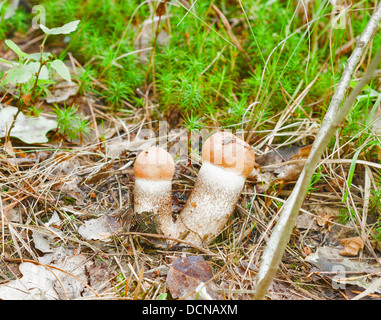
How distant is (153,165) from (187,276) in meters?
0.75

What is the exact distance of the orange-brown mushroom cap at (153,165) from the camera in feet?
7.42

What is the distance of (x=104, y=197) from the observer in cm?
258

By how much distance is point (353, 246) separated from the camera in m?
2.35

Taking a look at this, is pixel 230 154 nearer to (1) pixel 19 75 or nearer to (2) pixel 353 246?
(2) pixel 353 246

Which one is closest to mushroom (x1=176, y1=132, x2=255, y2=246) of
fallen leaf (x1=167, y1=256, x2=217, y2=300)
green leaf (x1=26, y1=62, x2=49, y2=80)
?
fallen leaf (x1=167, y1=256, x2=217, y2=300)

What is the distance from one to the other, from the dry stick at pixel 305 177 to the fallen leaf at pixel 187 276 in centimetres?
34

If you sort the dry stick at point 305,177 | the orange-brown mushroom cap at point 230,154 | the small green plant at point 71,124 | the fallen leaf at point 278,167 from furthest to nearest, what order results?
the small green plant at point 71,124, the fallen leaf at point 278,167, the orange-brown mushroom cap at point 230,154, the dry stick at point 305,177

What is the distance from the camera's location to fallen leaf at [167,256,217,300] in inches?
78.5

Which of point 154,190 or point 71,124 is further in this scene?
point 71,124

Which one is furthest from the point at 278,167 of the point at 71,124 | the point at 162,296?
the point at 71,124

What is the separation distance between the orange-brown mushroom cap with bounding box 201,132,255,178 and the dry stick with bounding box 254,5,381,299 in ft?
1.18

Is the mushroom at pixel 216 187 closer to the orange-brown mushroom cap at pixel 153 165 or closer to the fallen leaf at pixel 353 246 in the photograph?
the orange-brown mushroom cap at pixel 153 165

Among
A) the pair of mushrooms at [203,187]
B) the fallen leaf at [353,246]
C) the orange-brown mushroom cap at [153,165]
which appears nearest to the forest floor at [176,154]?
the fallen leaf at [353,246]

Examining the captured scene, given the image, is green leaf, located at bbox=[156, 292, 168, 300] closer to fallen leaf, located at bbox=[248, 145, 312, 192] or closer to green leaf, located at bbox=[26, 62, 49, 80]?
fallen leaf, located at bbox=[248, 145, 312, 192]
